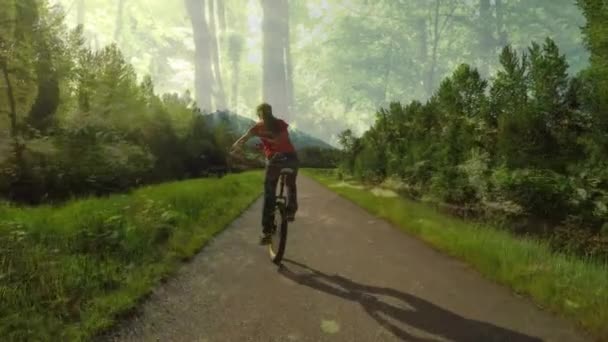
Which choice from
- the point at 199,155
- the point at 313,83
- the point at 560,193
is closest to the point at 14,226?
the point at 560,193

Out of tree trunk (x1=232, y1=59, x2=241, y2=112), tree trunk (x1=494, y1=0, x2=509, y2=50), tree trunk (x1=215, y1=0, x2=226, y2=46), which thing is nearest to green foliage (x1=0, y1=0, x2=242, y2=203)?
tree trunk (x1=232, y1=59, x2=241, y2=112)

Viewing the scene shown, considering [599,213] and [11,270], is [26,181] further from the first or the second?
[599,213]

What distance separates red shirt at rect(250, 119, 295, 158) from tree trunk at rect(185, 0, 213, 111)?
293ft

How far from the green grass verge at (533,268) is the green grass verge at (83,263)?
4.51m

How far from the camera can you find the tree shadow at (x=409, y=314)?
361cm

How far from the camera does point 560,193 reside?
8156 mm

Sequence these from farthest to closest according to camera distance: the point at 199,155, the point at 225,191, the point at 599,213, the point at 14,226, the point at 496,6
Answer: the point at 496,6
the point at 199,155
the point at 225,191
the point at 599,213
the point at 14,226

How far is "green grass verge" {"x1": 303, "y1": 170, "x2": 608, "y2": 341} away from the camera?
412cm

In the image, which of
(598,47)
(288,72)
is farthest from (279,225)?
(288,72)

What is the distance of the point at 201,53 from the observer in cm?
9181

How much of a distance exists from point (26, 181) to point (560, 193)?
Answer: 1585cm

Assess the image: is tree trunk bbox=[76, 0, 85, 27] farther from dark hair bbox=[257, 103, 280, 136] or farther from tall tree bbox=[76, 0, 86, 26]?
dark hair bbox=[257, 103, 280, 136]

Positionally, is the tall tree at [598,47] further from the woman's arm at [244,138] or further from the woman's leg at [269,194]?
the woman's arm at [244,138]

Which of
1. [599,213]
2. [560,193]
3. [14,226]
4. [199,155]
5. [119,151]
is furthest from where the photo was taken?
[199,155]
